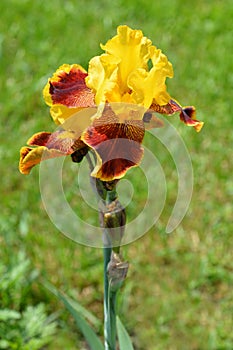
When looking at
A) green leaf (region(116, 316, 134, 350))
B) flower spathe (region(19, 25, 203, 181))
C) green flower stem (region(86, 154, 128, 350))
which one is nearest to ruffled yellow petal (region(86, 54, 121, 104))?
flower spathe (region(19, 25, 203, 181))

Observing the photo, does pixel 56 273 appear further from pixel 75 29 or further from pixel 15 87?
pixel 75 29

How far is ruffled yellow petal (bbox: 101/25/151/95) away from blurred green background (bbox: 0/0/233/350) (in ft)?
2.96

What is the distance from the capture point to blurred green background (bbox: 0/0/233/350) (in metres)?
1.99

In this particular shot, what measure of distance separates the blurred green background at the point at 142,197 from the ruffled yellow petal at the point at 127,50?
0.90m

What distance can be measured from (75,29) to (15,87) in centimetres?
61

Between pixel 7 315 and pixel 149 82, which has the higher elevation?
pixel 149 82

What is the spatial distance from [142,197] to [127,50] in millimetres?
1301

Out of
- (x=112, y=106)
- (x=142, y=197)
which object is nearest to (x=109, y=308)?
(x=112, y=106)

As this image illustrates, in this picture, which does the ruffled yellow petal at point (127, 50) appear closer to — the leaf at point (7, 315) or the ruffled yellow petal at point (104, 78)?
the ruffled yellow petal at point (104, 78)

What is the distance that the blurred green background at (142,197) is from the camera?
1989 mm

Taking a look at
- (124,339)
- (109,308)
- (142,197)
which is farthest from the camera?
(142,197)

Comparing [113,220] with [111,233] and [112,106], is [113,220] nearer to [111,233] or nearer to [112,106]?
[111,233]

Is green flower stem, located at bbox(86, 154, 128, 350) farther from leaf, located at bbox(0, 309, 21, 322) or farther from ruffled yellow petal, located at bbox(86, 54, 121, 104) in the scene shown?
leaf, located at bbox(0, 309, 21, 322)

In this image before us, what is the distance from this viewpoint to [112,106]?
110cm
